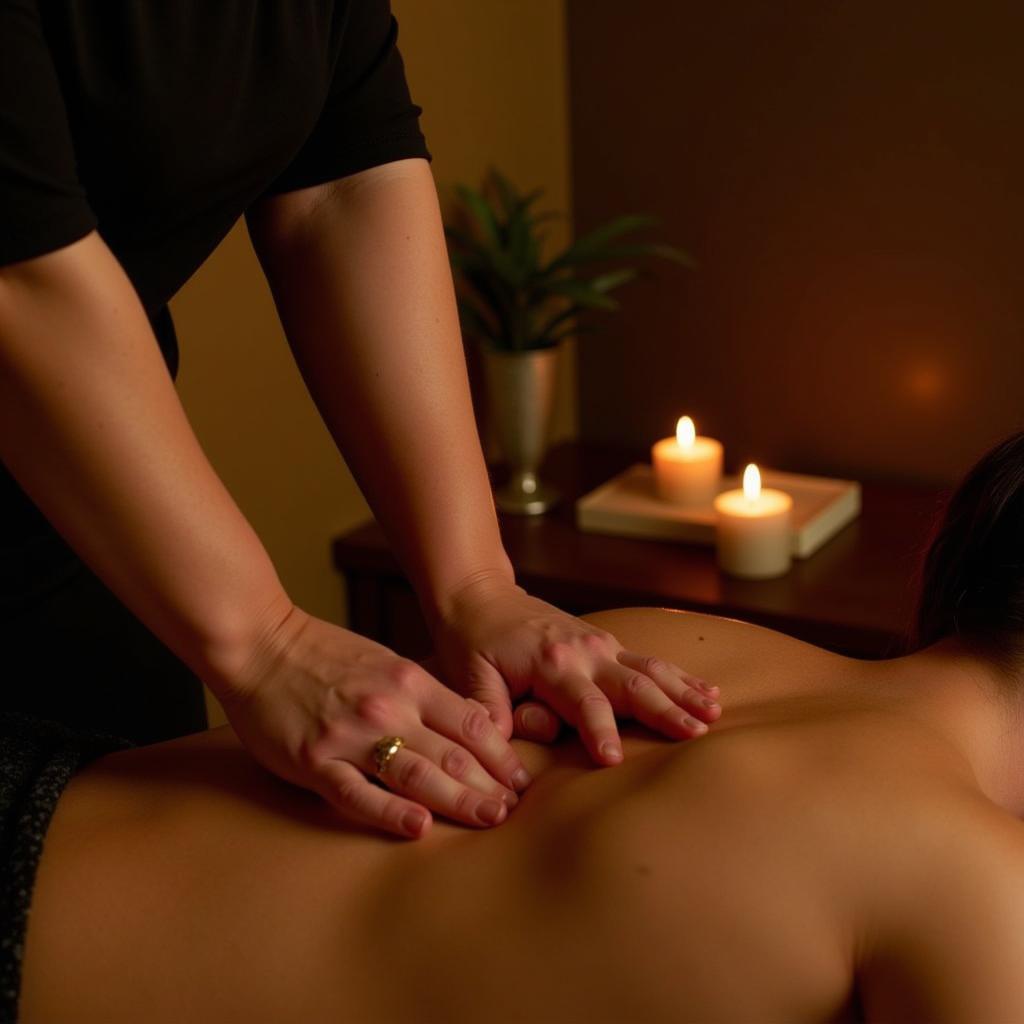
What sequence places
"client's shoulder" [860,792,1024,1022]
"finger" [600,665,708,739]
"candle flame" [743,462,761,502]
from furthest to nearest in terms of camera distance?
"candle flame" [743,462,761,502]
"finger" [600,665,708,739]
"client's shoulder" [860,792,1024,1022]

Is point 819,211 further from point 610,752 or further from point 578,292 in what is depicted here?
point 610,752

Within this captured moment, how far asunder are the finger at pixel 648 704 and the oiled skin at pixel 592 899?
0.02 meters

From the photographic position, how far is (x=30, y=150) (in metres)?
0.89

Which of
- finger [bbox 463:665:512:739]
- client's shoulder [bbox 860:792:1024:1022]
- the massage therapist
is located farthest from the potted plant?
client's shoulder [bbox 860:792:1024:1022]

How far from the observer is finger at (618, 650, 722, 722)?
3.32 feet

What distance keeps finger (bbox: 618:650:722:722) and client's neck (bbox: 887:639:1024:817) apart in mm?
143

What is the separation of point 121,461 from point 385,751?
0.26 metres

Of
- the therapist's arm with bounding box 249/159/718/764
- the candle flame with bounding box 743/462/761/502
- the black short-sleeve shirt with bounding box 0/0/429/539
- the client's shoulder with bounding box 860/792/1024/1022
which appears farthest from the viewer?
the candle flame with bounding box 743/462/761/502

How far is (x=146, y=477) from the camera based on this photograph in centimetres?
94

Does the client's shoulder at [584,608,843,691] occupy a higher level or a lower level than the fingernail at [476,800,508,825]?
lower

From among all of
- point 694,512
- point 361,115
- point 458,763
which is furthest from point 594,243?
point 458,763

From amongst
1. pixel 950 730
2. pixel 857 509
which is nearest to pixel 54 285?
pixel 950 730

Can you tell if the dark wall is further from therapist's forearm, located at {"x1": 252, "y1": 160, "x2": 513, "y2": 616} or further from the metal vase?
therapist's forearm, located at {"x1": 252, "y1": 160, "x2": 513, "y2": 616}

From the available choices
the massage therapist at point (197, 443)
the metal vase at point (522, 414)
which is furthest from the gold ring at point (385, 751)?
the metal vase at point (522, 414)
